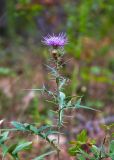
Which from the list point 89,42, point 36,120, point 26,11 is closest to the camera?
point 36,120

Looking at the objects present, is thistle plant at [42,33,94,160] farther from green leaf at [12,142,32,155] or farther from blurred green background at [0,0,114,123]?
blurred green background at [0,0,114,123]

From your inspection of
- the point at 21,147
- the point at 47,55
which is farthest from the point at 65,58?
the point at 21,147

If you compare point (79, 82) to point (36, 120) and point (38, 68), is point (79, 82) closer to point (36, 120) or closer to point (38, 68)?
point (38, 68)

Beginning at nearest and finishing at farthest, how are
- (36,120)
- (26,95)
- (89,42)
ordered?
(36,120) → (26,95) → (89,42)

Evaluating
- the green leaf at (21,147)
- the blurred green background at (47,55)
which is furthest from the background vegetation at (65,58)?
the green leaf at (21,147)

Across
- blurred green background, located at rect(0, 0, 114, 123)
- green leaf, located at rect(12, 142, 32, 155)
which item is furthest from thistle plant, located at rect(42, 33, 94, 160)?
blurred green background, located at rect(0, 0, 114, 123)

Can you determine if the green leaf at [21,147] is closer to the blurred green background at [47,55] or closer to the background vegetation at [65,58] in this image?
the background vegetation at [65,58]

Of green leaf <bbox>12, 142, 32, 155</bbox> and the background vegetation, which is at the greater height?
the background vegetation

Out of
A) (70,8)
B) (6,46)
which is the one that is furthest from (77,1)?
(6,46)
